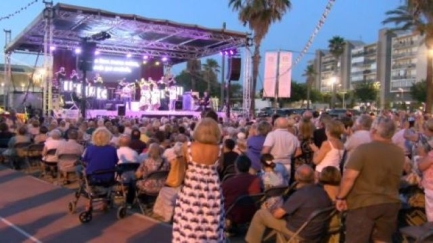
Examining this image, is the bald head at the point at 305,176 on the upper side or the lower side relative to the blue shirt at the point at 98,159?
upper

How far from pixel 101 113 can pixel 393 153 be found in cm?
2264

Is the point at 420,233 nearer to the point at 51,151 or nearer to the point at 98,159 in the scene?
the point at 98,159

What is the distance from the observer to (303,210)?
175 inches

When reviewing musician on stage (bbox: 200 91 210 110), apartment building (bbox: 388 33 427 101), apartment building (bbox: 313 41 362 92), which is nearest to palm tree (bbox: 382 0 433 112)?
musician on stage (bbox: 200 91 210 110)

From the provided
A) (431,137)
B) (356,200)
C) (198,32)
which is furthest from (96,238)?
(198,32)

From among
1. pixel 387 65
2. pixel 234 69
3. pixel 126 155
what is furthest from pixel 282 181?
pixel 387 65

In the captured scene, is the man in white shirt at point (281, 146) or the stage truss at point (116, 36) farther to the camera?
the stage truss at point (116, 36)

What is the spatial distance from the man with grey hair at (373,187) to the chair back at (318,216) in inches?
11.6

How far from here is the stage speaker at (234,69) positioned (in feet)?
80.4

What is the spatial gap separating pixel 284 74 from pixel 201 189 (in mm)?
21884

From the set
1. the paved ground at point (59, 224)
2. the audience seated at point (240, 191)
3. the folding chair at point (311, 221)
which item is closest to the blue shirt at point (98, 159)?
the paved ground at point (59, 224)

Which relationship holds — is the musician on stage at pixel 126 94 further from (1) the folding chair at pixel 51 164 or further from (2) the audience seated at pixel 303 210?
(2) the audience seated at pixel 303 210

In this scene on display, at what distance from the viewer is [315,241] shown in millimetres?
4500

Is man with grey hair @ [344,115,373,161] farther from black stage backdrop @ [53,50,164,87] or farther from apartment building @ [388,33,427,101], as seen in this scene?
apartment building @ [388,33,427,101]
